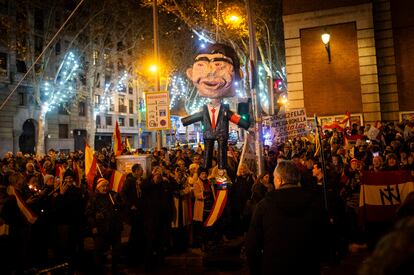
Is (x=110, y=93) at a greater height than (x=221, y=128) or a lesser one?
greater

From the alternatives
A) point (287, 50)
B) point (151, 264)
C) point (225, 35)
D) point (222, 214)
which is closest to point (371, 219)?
point (222, 214)

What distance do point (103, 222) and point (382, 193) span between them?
5775 millimetres

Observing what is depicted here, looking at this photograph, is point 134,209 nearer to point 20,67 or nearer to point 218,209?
point 218,209

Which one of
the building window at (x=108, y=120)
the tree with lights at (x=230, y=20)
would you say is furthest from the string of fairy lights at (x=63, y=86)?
the building window at (x=108, y=120)

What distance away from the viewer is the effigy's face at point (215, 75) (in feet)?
30.6

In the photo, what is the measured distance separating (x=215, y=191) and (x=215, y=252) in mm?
1611

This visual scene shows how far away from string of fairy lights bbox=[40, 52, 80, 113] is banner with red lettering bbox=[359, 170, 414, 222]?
27.3 m

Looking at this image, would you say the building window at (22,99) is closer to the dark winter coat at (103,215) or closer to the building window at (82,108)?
the building window at (82,108)

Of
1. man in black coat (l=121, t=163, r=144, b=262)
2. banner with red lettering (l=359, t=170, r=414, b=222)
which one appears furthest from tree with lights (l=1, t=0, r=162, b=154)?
banner with red lettering (l=359, t=170, r=414, b=222)

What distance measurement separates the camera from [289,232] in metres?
3.65

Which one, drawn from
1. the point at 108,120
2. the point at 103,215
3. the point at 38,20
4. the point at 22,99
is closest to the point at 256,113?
the point at 103,215

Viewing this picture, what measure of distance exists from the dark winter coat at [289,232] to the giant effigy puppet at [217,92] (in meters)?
5.48

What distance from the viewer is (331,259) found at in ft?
26.1

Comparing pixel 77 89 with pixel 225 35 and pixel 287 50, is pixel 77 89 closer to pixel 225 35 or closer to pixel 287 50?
pixel 225 35
